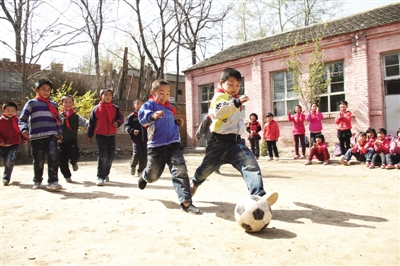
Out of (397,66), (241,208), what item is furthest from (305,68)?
(241,208)

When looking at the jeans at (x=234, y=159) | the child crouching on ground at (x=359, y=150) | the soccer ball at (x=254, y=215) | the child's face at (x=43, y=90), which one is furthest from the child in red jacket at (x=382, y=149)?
the child's face at (x=43, y=90)

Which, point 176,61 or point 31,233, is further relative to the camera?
point 176,61

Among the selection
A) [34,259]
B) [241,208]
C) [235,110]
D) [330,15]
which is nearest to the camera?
[34,259]

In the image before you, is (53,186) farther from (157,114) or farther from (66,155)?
(157,114)

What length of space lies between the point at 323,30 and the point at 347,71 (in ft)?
8.28

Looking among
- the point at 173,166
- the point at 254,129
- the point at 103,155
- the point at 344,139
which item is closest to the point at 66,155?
the point at 103,155

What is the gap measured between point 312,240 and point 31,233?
2.71 metres

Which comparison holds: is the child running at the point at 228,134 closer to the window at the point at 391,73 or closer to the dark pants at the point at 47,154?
the dark pants at the point at 47,154

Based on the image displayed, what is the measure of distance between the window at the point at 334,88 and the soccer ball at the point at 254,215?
10792mm

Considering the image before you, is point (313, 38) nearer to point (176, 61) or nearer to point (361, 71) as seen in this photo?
point (361, 71)

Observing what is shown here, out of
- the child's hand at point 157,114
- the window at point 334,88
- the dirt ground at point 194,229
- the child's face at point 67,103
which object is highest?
the window at point 334,88

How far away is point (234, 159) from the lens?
12.7 ft

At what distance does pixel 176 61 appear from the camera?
2986 cm

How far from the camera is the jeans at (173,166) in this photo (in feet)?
13.1
